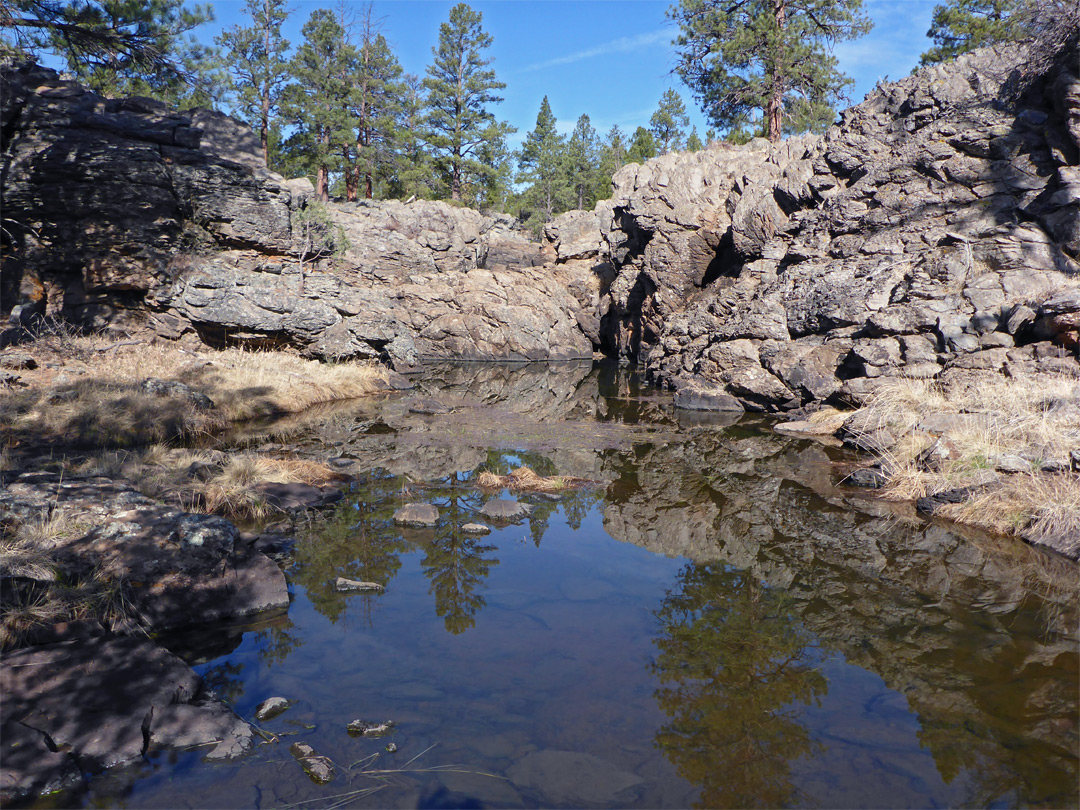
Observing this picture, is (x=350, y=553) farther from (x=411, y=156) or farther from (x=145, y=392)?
(x=411, y=156)

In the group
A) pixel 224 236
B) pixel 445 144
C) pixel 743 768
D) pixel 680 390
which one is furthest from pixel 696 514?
pixel 445 144

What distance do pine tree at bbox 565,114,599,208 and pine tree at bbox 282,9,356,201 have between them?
22.3 metres

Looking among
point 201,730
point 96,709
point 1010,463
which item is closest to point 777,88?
point 1010,463

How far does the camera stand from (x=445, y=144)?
47219 millimetres

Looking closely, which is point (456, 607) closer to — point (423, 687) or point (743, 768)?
point (423, 687)

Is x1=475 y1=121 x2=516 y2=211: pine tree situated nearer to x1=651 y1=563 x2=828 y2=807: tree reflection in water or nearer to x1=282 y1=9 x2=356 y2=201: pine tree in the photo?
x1=282 y1=9 x2=356 y2=201: pine tree

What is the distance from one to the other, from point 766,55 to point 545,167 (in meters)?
30.6

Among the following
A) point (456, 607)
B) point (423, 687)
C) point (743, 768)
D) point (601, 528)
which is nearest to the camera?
point (743, 768)

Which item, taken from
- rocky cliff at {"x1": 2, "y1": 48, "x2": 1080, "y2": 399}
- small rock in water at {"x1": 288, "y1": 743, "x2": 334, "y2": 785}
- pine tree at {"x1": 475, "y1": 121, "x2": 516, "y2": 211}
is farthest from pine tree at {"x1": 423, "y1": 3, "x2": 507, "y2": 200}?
small rock in water at {"x1": 288, "y1": 743, "x2": 334, "y2": 785}

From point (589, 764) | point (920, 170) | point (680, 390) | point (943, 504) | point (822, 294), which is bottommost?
point (589, 764)

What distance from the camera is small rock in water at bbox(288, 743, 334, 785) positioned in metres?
4.22

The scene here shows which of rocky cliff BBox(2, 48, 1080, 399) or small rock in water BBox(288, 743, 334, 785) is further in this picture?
rocky cliff BBox(2, 48, 1080, 399)

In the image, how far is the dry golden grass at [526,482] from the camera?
1091cm

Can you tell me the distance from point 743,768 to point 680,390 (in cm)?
1629
